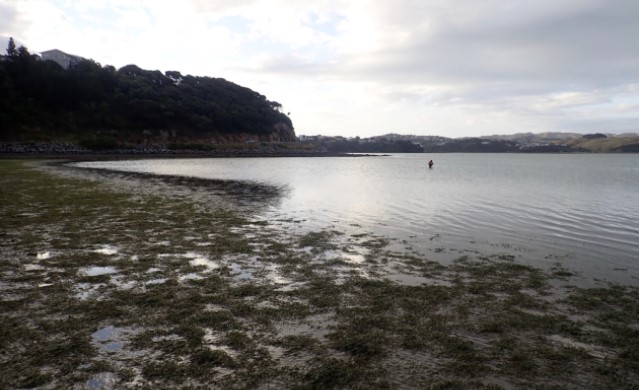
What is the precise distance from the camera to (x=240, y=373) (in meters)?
5.36

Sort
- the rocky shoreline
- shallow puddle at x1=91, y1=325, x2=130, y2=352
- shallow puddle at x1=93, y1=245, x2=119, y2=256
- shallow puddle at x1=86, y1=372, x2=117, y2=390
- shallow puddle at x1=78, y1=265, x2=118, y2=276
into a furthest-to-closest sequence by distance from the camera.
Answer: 1. the rocky shoreline
2. shallow puddle at x1=93, y1=245, x2=119, y2=256
3. shallow puddle at x1=78, y1=265, x2=118, y2=276
4. shallow puddle at x1=91, y1=325, x2=130, y2=352
5. shallow puddle at x1=86, y1=372, x2=117, y2=390

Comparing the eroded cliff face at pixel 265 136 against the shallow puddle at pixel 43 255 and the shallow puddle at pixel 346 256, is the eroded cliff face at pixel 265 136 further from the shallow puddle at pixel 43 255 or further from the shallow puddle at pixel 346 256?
the shallow puddle at pixel 346 256

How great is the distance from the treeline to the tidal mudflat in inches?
3861

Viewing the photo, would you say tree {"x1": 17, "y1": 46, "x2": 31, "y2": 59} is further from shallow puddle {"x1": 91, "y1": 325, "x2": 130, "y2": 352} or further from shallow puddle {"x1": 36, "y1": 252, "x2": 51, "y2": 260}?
shallow puddle {"x1": 91, "y1": 325, "x2": 130, "y2": 352}

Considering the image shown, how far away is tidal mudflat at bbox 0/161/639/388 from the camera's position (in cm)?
546

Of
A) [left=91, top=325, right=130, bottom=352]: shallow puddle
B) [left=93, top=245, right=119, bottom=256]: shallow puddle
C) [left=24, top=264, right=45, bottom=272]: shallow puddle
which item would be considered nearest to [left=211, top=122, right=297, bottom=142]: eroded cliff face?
[left=93, top=245, right=119, bottom=256]: shallow puddle

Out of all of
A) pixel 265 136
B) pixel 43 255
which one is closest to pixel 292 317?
pixel 43 255

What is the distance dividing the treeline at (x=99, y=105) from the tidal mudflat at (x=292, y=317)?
9807cm

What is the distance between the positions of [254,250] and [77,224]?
857 centimetres

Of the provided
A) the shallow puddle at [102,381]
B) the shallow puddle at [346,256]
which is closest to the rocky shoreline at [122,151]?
the shallow puddle at [346,256]

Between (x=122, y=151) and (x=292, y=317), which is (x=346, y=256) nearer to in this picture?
(x=292, y=317)

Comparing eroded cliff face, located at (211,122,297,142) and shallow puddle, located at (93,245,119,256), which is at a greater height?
eroded cliff face, located at (211,122,297,142)

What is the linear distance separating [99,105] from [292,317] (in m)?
130

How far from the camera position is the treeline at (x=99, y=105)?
304 ft
